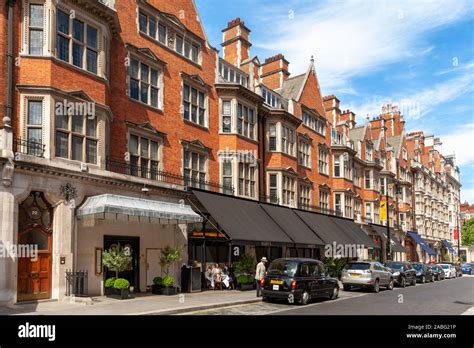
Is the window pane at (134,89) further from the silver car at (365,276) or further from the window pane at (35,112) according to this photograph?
the silver car at (365,276)

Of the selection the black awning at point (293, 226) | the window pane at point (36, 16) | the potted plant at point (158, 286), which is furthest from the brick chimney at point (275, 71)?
the window pane at point (36, 16)

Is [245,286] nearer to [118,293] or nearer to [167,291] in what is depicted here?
[167,291]

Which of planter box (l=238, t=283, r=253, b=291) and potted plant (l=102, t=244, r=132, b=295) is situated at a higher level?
potted plant (l=102, t=244, r=132, b=295)

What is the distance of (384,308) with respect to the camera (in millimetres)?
17922

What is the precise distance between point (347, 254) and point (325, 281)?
1646 cm

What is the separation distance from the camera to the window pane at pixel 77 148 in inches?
735

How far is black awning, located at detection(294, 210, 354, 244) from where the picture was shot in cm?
3312

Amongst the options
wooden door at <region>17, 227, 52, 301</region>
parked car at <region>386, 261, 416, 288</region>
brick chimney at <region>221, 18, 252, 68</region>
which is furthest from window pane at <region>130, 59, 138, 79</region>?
parked car at <region>386, 261, 416, 288</region>

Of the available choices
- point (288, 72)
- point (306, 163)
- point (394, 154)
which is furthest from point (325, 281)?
point (394, 154)

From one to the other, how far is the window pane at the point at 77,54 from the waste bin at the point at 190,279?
10528 mm

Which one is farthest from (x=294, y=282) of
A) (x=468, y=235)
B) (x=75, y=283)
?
(x=468, y=235)

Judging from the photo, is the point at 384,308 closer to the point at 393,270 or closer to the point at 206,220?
the point at 206,220

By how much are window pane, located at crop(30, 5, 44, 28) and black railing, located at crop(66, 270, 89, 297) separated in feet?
30.3

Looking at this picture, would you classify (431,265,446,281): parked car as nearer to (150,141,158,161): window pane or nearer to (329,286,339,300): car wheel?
(329,286,339,300): car wheel
